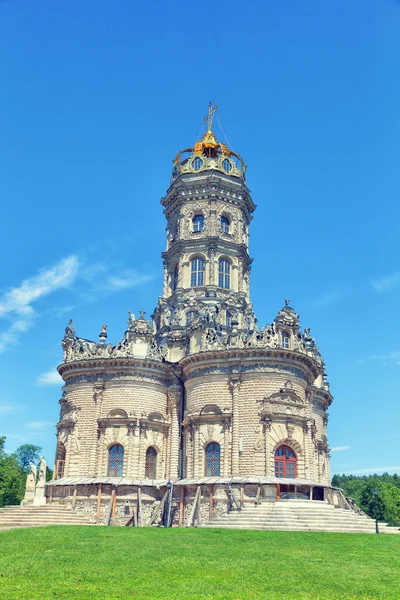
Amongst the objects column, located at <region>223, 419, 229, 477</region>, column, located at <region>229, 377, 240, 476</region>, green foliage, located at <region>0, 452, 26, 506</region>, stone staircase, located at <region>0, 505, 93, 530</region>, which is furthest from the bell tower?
green foliage, located at <region>0, 452, 26, 506</region>

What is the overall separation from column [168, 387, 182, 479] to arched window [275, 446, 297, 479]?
8.33 metres

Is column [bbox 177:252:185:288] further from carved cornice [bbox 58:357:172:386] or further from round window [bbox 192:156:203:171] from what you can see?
carved cornice [bbox 58:357:172:386]

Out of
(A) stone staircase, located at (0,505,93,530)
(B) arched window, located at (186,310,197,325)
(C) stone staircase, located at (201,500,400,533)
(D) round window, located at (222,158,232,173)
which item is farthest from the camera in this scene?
(D) round window, located at (222,158,232,173)

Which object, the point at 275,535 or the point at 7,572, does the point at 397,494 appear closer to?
the point at 275,535

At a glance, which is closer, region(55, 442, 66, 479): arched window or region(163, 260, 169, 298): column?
region(55, 442, 66, 479): arched window

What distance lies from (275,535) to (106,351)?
74.1 ft

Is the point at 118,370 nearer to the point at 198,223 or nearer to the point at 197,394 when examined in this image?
the point at 197,394

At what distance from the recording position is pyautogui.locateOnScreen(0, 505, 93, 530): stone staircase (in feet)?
113

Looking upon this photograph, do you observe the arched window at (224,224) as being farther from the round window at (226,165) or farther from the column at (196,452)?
the column at (196,452)

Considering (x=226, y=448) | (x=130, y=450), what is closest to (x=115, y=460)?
(x=130, y=450)

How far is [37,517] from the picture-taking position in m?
35.7

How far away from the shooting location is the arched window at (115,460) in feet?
137

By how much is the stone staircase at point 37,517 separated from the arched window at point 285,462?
13.0 meters

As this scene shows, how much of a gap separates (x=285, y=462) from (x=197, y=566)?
919 inches
